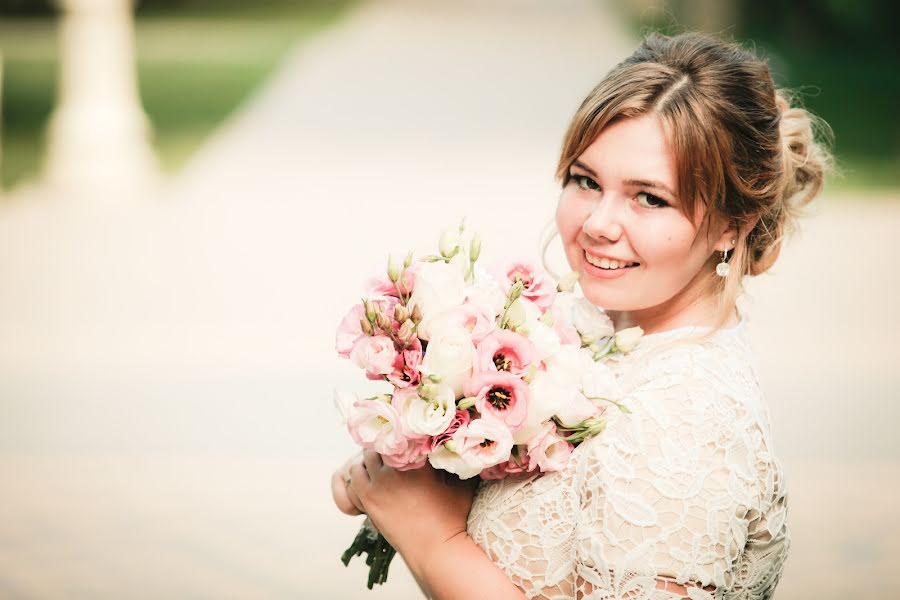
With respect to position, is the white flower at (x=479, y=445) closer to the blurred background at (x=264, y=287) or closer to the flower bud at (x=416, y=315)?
the flower bud at (x=416, y=315)

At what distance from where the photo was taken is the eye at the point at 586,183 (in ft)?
8.36

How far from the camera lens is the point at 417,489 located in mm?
2445

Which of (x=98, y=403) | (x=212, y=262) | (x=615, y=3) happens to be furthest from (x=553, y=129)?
(x=615, y=3)

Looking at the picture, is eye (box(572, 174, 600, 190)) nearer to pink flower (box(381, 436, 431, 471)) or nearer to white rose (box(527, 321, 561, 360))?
white rose (box(527, 321, 561, 360))

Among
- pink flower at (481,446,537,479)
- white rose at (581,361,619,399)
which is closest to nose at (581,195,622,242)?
white rose at (581,361,619,399)

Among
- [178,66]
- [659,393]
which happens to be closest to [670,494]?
[659,393]

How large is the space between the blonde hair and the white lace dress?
248 millimetres

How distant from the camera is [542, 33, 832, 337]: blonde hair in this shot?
7.85 feet

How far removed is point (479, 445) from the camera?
220 cm

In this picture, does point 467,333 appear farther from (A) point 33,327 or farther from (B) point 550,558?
(A) point 33,327

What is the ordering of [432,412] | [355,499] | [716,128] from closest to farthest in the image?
[432,412] → [716,128] → [355,499]

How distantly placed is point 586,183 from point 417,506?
87cm

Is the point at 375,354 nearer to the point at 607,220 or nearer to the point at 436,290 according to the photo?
the point at 436,290

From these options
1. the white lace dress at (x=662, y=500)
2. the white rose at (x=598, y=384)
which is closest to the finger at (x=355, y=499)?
the white lace dress at (x=662, y=500)
